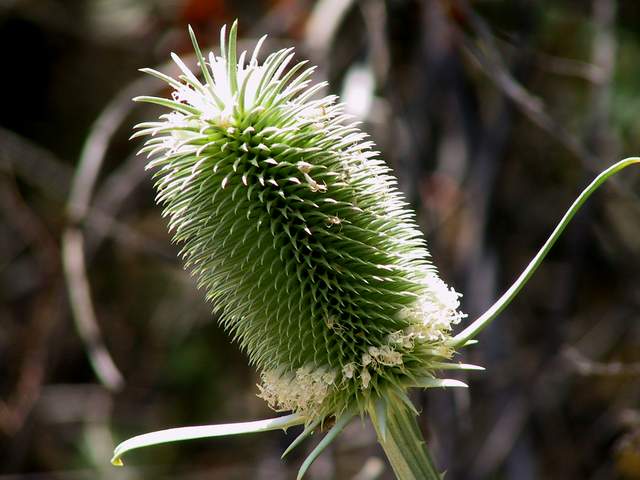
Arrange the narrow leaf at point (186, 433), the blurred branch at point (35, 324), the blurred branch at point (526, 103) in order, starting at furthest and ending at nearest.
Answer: the blurred branch at point (35, 324) → the blurred branch at point (526, 103) → the narrow leaf at point (186, 433)

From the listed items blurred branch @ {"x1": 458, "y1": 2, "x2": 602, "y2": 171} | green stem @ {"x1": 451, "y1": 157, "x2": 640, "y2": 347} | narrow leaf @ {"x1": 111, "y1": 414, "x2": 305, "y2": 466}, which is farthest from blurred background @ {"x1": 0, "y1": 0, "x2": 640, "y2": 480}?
narrow leaf @ {"x1": 111, "y1": 414, "x2": 305, "y2": 466}

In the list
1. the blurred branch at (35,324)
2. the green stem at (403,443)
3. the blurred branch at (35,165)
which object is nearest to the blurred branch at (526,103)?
the green stem at (403,443)

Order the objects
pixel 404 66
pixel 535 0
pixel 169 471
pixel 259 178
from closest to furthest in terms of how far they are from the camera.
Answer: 1. pixel 259 178
2. pixel 535 0
3. pixel 404 66
4. pixel 169 471

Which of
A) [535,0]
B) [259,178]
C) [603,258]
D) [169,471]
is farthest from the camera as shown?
[169,471]

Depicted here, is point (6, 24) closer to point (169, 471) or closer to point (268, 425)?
point (169, 471)

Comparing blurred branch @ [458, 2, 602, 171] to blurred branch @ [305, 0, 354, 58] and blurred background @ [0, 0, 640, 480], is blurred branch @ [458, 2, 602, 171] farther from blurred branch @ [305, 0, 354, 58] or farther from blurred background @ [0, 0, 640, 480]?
blurred branch @ [305, 0, 354, 58]

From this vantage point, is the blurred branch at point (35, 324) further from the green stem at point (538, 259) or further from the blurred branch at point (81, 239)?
the green stem at point (538, 259)

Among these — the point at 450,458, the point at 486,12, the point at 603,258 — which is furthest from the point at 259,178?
the point at 603,258
